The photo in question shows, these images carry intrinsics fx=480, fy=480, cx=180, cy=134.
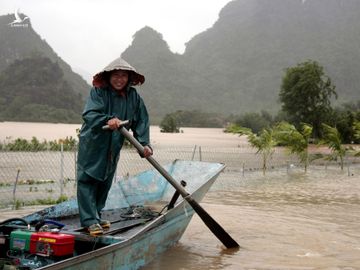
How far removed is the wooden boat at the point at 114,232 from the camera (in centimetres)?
366

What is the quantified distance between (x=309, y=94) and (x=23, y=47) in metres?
74.3

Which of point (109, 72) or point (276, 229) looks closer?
point (109, 72)

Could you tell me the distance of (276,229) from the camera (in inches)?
270

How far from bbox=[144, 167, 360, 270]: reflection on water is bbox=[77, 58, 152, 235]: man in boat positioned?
0.91 metres

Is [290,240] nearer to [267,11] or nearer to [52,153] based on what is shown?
[52,153]

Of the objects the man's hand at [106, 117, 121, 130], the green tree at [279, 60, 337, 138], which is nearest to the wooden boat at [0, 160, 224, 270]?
the man's hand at [106, 117, 121, 130]

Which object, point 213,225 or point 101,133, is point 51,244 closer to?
point 101,133

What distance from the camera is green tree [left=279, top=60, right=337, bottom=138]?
106 ft

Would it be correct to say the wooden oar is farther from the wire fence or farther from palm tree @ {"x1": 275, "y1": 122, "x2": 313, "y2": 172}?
palm tree @ {"x1": 275, "y1": 122, "x2": 313, "y2": 172}

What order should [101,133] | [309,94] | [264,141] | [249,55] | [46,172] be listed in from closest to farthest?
1. [101,133]
2. [46,172]
3. [264,141]
4. [309,94]
5. [249,55]

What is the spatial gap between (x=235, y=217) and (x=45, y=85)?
223 ft

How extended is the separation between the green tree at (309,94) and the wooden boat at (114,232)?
88.8 ft

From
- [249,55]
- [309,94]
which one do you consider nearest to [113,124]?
[309,94]

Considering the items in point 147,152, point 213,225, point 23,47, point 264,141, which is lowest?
point 213,225
